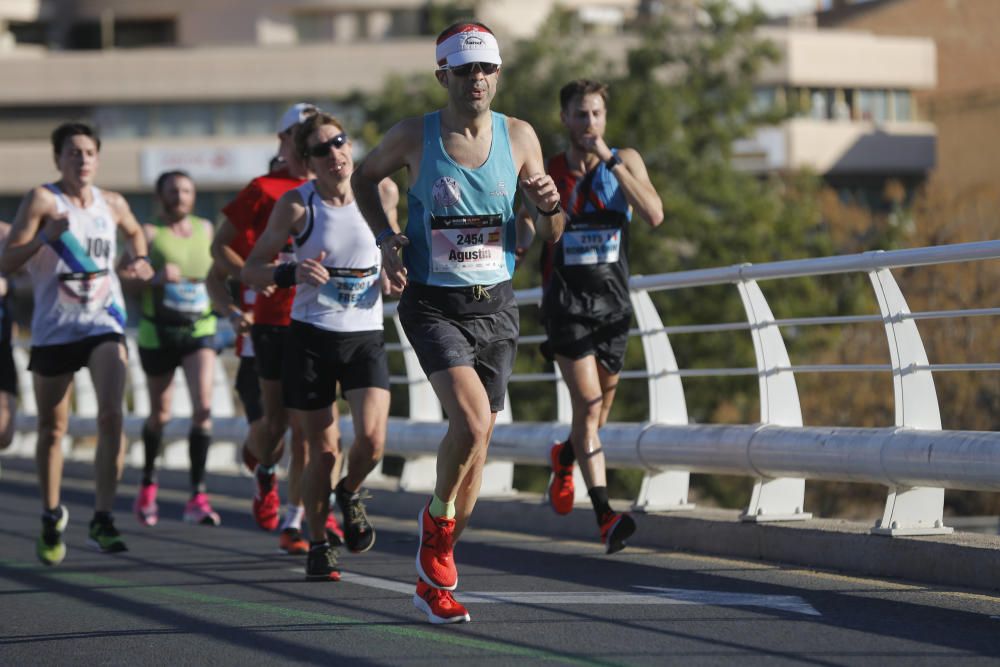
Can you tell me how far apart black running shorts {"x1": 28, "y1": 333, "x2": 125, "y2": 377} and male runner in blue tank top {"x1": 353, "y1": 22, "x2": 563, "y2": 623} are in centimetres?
321

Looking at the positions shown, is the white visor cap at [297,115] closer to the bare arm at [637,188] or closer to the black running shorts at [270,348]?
the black running shorts at [270,348]

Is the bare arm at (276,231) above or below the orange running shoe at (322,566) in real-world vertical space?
above

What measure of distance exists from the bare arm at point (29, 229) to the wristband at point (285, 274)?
1.42 meters

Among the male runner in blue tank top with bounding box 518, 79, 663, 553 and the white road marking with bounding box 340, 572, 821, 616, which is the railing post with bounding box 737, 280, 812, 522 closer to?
the male runner in blue tank top with bounding box 518, 79, 663, 553

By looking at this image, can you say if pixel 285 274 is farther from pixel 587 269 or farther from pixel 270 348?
pixel 587 269

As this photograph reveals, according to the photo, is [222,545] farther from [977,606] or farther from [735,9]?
[735,9]

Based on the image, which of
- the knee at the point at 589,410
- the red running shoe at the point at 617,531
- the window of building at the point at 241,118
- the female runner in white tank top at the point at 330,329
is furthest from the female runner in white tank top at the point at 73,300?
→ the window of building at the point at 241,118

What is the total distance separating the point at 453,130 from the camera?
758 centimetres

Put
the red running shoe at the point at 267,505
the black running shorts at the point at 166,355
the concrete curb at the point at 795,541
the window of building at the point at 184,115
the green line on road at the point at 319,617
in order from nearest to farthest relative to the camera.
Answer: the green line on road at the point at 319,617, the concrete curb at the point at 795,541, the red running shoe at the point at 267,505, the black running shorts at the point at 166,355, the window of building at the point at 184,115

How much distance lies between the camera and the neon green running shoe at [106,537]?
1059 centimetres

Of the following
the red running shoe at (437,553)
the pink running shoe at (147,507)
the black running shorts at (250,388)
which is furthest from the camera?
the pink running shoe at (147,507)

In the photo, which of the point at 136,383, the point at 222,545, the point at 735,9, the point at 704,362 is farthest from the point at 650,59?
the point at 222,545

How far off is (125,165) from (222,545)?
73.8 metres

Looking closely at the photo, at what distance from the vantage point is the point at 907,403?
28.7 feet
